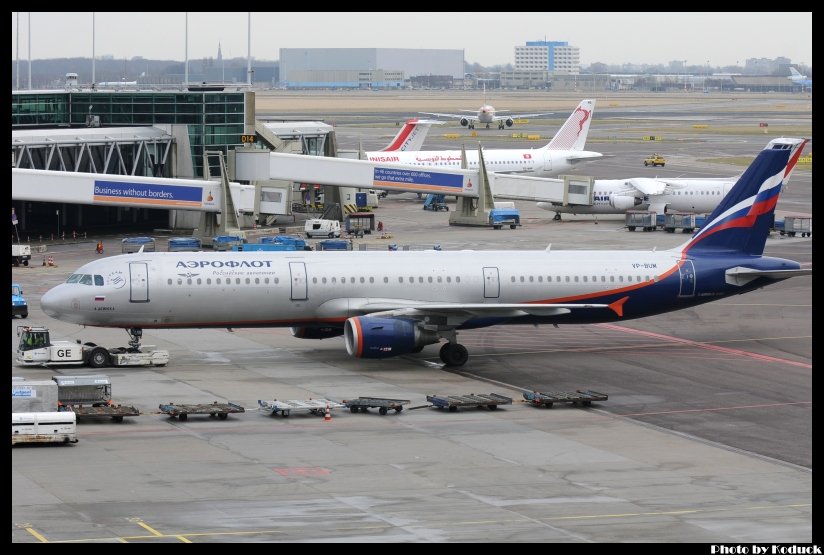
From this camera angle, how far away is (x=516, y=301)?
59.5 metres

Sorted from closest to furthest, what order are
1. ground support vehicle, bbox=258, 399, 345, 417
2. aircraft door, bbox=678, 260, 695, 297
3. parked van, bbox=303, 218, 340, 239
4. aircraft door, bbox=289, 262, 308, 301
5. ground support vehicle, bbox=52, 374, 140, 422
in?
ground support vehicle, bbox=52, 374, 140, 422
ground support vehicle, bbox=258, 399, 345, 417
aircraft door, bbox=289, 262, 308, 301
aircraft door, bbox=678, 260, 695, 297
parked van, bbox=303, 218, 340, 239

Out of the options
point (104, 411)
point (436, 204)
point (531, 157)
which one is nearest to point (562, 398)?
point (104, 411)

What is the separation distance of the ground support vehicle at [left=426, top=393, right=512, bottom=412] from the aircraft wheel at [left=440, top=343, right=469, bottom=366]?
7816 millimetres

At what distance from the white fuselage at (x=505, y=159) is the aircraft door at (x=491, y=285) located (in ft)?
229

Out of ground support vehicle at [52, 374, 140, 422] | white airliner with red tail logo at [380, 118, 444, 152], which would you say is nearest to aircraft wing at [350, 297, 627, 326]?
ground support vehicle at [52, 374, 140, 422]

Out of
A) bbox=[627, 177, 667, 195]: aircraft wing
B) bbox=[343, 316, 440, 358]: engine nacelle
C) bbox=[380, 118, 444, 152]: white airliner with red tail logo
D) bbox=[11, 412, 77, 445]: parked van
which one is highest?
bbox=[380, 118, 444, 152]: white airliner with red tail logo

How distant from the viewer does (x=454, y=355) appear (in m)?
57.6

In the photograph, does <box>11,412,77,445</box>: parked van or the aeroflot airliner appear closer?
<box>11,412,77,445</box>: parked van

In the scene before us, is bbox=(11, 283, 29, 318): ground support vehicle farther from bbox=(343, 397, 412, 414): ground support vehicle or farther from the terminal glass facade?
the terminal glass facade

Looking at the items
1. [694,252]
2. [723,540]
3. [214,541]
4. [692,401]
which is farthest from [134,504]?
[694,252]

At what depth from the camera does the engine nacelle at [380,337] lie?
55.0 metres

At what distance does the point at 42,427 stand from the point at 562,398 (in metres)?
17.8

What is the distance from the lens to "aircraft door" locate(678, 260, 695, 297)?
60.1 m
